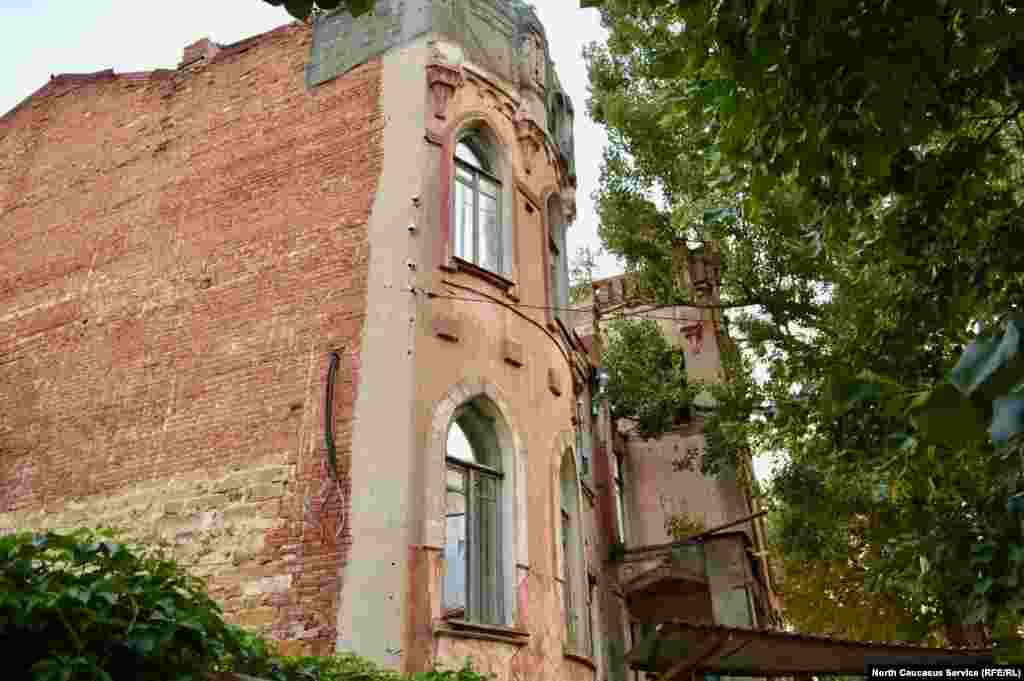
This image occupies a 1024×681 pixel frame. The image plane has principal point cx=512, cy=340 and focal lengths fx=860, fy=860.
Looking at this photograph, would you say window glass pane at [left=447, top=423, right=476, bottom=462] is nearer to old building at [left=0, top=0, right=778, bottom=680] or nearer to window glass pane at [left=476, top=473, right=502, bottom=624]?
old building at [left=0, top=0, right=778, bottom=680]

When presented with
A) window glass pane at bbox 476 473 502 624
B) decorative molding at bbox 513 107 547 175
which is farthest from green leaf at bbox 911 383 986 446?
decorative molding at bbox 513 107 547 175

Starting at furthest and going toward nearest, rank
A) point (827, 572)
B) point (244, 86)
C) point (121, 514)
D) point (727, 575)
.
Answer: point (827, 572), point (727, 575), point (244, 86), point (121, 514)

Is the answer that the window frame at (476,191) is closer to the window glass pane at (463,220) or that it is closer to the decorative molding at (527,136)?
the window glass pane at (463,220)

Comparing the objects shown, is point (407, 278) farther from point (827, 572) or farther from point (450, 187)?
point (827, 572)

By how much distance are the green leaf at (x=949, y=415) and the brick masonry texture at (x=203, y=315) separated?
706cm

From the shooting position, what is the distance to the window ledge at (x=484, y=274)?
10328mm

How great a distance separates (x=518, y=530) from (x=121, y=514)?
15.6ft

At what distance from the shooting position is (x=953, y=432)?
215cm

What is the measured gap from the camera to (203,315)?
11062 millimetres

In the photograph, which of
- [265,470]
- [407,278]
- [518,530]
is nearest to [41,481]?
[265,470]

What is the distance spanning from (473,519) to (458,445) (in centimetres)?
85

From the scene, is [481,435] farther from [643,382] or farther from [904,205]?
[643,382]

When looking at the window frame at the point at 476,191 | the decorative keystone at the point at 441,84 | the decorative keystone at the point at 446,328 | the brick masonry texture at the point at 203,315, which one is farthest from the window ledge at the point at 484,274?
the decorative keystone at the point at 441,84

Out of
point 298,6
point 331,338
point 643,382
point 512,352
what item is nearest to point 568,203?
point 512,352
